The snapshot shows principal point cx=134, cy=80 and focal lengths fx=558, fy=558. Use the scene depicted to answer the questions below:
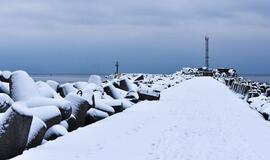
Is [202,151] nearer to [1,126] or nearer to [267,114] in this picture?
[1,126]

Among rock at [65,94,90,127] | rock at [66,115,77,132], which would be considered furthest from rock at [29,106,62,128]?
rock at [65,94,90,127]

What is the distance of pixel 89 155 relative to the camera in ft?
27.2

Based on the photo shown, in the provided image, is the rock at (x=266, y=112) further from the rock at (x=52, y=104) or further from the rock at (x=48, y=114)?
the rock at (x=48, y=114)

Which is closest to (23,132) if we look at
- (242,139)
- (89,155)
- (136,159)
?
(89,155)

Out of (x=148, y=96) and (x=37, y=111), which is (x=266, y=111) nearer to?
(x=148, y=96)

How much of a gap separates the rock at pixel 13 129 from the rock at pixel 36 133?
56 cm

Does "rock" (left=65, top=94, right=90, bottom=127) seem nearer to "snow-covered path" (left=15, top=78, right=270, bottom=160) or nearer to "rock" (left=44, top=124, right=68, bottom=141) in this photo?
"snow-covered path" (left=15, top=78, right=270, bottom=160)

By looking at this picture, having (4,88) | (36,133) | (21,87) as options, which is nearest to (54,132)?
(36,133)

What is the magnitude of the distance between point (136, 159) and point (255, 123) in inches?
240

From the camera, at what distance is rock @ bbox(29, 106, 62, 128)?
9.62 meters

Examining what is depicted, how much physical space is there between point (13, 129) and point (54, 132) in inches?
84.0

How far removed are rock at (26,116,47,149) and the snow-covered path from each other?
15 cm

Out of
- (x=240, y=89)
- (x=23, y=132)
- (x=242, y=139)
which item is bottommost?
(x=240, y=89)

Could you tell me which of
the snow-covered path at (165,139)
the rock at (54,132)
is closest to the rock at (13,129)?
the snow-covered path at (165,139)
